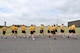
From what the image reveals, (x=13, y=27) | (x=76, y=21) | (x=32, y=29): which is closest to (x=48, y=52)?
(x=32, y=29)

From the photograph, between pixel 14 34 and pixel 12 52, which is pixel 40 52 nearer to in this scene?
pixel 12 52

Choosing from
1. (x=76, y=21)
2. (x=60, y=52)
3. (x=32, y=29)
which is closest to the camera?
(x=60, y=52)

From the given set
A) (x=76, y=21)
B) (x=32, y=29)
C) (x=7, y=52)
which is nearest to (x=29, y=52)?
(x=7, y=52)

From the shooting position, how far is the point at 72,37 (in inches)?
1182

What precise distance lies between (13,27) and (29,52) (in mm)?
15446

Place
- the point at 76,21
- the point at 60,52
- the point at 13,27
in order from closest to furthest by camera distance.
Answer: the point at 60,52, the point at 13,27, the point at 76,21

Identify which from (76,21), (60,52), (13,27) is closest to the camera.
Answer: (60,52)

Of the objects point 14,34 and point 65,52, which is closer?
point 65,52

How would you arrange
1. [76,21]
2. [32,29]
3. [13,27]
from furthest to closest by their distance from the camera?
[76,21], [13,27], [32,29]

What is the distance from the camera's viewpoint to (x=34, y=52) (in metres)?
16.1

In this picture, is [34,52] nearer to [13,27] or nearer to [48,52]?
[48,52]

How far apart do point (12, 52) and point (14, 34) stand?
16.3 metres

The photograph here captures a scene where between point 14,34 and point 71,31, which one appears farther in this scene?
point 14,34

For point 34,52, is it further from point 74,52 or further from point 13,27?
point 13,27
